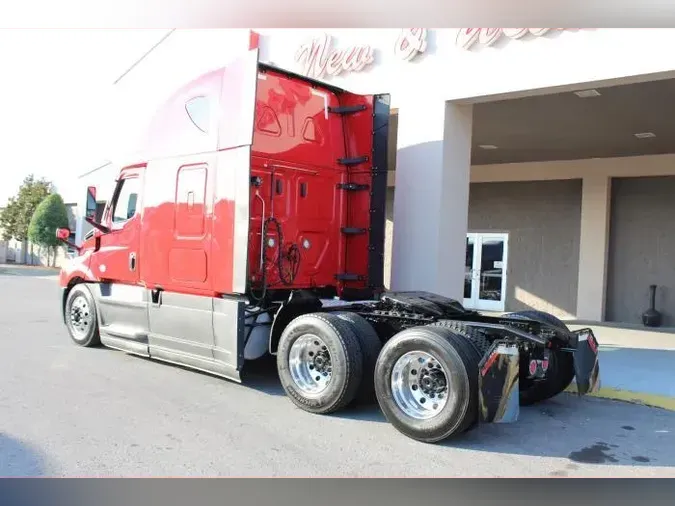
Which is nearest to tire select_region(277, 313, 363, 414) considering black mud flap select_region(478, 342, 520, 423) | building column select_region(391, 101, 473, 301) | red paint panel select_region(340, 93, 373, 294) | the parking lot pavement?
the parking lot pavement

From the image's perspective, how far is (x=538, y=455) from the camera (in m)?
5.10

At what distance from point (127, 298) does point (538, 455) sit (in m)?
5.55

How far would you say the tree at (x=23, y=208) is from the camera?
4019 cm

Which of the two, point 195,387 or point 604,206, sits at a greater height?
point 604,206

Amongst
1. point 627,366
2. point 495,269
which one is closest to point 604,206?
point 495,269

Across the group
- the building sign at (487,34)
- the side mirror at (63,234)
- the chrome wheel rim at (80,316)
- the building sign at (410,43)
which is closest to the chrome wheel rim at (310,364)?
the chrome wheel rim at (80,316)

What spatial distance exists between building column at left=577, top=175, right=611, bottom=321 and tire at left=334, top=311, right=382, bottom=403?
11.0 m

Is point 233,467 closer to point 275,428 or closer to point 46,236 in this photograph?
point 275,428

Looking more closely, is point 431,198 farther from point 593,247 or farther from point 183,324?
point 593,247

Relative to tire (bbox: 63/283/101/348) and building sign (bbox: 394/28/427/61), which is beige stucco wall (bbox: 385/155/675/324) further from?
tire (bbox: 63/283/101/348)

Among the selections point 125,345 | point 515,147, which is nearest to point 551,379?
point 125,345
